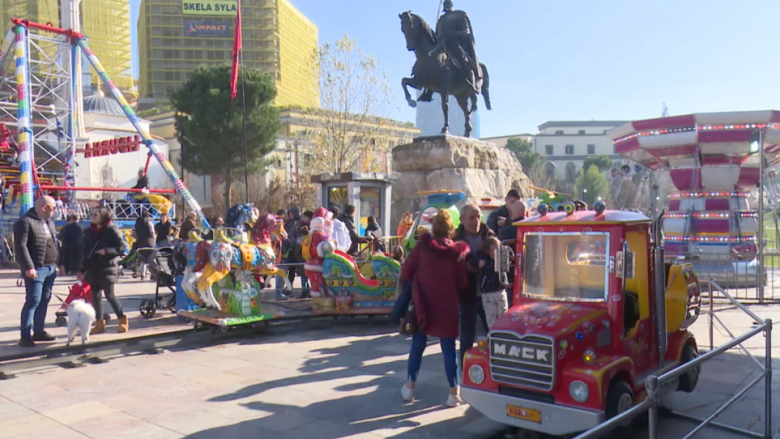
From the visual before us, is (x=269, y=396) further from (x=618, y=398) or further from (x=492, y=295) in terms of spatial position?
(x=618, y=398)

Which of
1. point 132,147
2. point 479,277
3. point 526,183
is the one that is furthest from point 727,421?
point 132,147

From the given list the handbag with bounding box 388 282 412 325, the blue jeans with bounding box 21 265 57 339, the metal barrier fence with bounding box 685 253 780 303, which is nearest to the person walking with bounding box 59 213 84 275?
the blue jeans with bounding box 21 265 57 339

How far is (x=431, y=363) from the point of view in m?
7.34

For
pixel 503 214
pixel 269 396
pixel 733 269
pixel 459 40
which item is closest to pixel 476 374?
pixel 269 396

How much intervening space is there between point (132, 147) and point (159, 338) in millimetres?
21523

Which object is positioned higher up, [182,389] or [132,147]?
[132,147]

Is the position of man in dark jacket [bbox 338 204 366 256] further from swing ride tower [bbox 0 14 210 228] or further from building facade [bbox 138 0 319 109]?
building facade [bbox 138 0 319 109]

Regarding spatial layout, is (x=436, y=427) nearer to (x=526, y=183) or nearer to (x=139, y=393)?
(x=139, y=393)

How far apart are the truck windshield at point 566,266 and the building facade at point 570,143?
8641 cm

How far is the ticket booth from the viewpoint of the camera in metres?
15.9

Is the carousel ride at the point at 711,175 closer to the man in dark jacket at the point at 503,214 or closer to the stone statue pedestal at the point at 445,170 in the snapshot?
the stone statue pedestal at the point at 445,170

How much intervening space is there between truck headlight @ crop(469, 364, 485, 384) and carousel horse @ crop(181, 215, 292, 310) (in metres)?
4.48

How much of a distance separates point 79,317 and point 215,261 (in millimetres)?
1768

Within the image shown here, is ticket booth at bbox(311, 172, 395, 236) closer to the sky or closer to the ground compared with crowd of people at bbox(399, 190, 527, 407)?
closer to the sky
